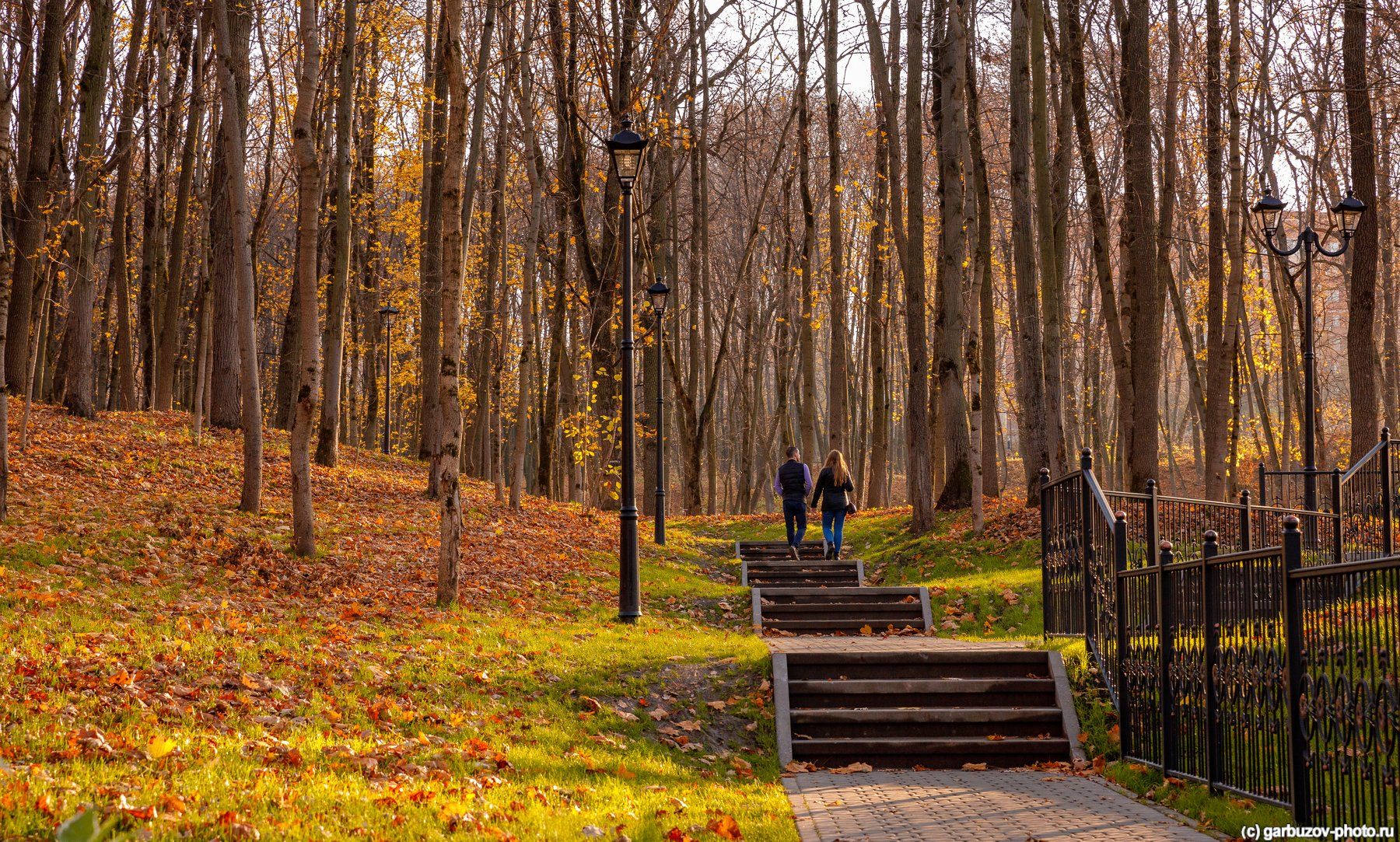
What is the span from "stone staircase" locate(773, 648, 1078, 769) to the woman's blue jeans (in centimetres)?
695

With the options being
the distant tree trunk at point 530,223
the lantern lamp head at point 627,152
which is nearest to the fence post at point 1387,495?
the lantern lamp head at point 627,152

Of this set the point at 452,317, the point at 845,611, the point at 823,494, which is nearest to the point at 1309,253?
the point at 823,494

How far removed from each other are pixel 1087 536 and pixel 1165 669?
2424 millimetres

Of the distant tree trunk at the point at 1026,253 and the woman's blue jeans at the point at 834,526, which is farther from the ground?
the distant tree trunk at the point at 1026,253

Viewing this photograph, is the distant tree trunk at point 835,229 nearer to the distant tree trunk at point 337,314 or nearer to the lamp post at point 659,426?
the lamp post at point 659,426

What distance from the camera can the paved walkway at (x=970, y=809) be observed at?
20.8 feet

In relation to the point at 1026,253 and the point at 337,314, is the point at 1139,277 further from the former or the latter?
the point at 337,314

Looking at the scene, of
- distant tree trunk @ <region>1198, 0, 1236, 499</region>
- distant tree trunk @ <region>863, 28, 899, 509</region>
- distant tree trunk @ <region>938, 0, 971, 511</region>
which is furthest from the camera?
distant tree trunk @ <region>863, 28, 899, 509</region>

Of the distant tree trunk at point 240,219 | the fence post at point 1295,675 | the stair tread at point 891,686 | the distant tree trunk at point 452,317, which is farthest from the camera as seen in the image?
the distant tree trunk at point 240,219

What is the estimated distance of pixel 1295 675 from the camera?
5.71m

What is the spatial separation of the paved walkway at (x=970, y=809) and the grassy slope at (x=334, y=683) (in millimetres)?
411

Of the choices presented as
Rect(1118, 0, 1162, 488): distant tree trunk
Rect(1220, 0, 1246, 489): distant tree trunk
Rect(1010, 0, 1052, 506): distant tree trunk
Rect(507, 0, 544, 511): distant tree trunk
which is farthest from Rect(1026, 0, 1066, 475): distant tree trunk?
Rect(507, 0, 544, 511): distant tree trunk

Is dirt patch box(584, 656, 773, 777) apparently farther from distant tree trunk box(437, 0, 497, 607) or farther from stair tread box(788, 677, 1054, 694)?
distant tree trunk box(437, 0, 497, 607)

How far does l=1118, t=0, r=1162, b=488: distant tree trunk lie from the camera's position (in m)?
18.3
